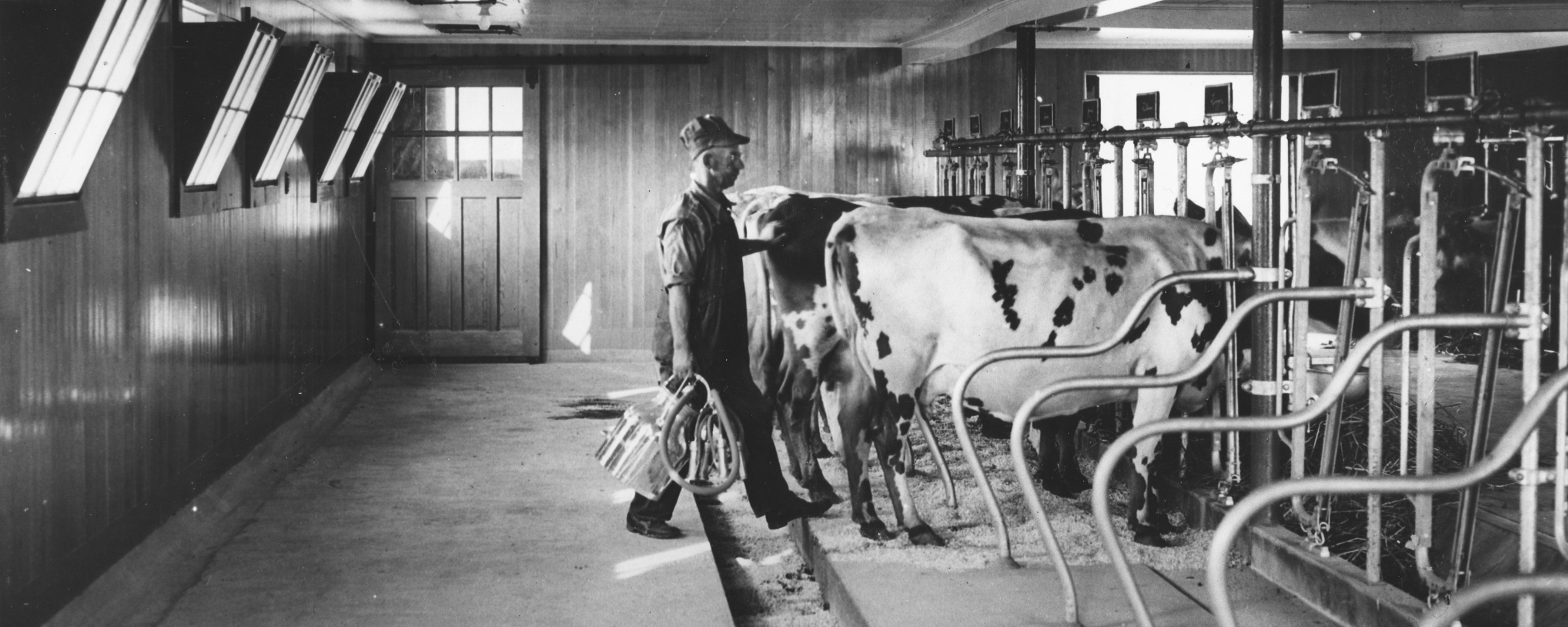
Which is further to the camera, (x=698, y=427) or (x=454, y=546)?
(x=454, y=546)

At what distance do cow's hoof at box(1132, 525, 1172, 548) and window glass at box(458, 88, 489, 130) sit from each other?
743 cm

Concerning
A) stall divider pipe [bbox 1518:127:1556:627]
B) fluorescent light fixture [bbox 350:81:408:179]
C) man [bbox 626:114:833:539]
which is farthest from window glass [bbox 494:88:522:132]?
stall divider pipe [bbox 1518:127:1556:627]

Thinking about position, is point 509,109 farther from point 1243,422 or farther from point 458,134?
point 1243,422

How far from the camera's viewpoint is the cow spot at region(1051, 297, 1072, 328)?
16.5 ft

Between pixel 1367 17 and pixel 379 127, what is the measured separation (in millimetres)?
6847

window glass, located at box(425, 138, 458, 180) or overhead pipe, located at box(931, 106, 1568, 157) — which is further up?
window glass, located at box(425, 138, 458, 180)

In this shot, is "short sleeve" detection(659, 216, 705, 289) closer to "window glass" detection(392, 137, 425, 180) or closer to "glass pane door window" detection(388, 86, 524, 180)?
"glass pane door window" detection(388, 86, 524, 180)

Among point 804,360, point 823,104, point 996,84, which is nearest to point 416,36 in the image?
point 823,104

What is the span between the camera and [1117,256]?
5156 millimetres

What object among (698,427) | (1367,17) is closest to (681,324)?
(698,427)

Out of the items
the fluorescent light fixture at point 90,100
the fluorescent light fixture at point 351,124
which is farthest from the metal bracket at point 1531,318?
the fluorescent light fixture at point 351,124

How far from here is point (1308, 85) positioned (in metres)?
4.19

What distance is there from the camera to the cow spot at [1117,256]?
5.14 metres

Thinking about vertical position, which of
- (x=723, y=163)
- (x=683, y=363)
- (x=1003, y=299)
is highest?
(x=723, y=163)
